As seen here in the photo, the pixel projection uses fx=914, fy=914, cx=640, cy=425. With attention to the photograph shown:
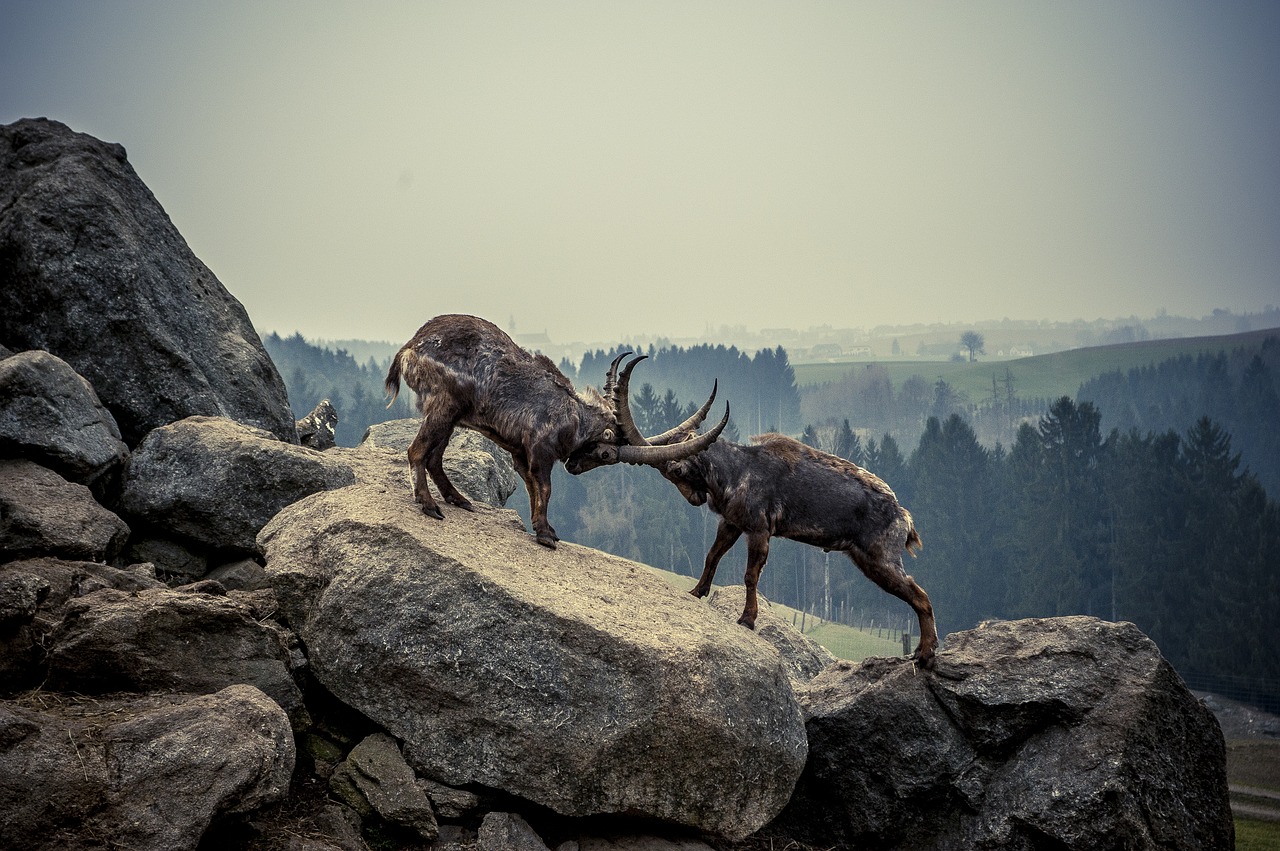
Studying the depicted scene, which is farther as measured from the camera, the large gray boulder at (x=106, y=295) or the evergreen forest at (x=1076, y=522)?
the evergreen forest at (x=1076, y=522)

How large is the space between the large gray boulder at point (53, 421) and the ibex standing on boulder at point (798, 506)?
23.0 ft

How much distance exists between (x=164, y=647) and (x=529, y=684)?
3263mm

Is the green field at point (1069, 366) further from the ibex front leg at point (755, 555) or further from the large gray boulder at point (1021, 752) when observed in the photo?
the ibex front leg at point (755, 555)

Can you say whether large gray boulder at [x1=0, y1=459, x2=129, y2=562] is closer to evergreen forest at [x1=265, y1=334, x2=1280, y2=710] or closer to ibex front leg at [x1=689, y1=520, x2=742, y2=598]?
ibex front leg at [x1=689, y1=520, x2=742, y2=598]

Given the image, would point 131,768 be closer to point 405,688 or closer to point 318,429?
point 405,688

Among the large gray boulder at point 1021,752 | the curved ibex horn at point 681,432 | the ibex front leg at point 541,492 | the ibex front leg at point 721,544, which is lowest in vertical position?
the large gray boulder at point 1021,752

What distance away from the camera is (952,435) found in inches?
3401

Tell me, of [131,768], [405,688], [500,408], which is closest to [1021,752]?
[405,688]

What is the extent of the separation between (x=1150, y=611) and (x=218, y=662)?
7136 cm

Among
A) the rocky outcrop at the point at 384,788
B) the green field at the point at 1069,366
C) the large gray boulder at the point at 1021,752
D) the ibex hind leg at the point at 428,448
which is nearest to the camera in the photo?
the rocky outcrop at the point at 384,788

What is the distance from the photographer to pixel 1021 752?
34.9 feet

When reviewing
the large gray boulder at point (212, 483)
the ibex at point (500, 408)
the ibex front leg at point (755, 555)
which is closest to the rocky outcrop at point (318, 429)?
the large gray boulder at point (212, 483)

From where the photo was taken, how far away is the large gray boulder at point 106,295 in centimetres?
1282

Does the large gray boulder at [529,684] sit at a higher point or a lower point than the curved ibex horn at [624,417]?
lower
